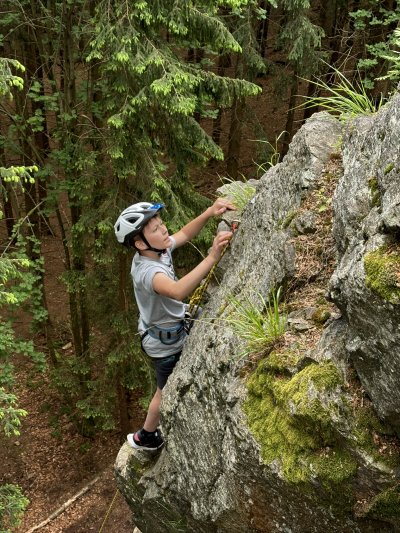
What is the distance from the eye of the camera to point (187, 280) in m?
4.16

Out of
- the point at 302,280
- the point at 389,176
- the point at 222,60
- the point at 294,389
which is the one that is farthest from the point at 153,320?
the point at 222,60

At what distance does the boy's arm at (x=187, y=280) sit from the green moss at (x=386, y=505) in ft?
6.51

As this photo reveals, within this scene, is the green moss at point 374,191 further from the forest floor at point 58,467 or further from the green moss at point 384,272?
the forest floor at point 58,467

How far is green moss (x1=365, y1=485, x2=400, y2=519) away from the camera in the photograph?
9.50ft

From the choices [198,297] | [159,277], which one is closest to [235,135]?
[198,297]

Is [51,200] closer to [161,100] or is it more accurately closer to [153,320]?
[161,100]

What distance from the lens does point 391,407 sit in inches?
112

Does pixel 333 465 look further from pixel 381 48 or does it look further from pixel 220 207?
pixel 381 48

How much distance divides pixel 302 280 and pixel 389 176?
1.16 meters

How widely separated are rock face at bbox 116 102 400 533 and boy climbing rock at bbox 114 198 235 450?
0.32 metres

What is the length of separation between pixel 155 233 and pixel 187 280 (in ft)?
2.35

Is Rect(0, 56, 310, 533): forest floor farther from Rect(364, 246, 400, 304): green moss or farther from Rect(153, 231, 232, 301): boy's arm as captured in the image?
Rect(364, 246, 400, 304): green moss

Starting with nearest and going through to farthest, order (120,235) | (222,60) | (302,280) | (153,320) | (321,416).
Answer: (321,416) → (302,280) → (120,235) → (153,320) → (222,60)

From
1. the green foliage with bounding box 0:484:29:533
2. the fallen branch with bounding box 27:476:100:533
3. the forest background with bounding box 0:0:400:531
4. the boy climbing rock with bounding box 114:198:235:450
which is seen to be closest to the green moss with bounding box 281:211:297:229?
the boy climbing rock with bounding box 114:198:235:450
